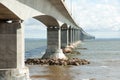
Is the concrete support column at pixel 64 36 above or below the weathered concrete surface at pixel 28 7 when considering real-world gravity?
below

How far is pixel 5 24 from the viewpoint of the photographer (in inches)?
1206

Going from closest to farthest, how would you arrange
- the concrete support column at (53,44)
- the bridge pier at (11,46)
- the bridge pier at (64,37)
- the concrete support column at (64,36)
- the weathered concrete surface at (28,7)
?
the weathered concrete surface at (28,7)
the bridge pier at (11,46)
the concrete support column at (53,44)
the bridge pier at (64,37)
the concrete support column at (64,36)

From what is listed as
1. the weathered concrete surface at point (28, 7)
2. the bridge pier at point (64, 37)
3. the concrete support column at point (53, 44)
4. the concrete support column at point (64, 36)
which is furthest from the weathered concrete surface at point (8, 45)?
the concrete support column at point (64, 36)

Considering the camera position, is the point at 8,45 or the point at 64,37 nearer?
the point at 8,45

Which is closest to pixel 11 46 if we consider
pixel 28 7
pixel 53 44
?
pixel 28 7

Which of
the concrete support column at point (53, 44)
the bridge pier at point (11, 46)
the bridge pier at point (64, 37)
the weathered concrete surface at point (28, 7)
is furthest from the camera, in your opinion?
the bridge pier at point (64, 37)

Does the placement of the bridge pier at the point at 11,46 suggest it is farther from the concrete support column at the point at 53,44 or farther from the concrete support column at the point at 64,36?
the concrete support column at the point at 64,36

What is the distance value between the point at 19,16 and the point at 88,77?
1272cm

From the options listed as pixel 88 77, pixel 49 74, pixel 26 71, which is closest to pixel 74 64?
pixel 49 74

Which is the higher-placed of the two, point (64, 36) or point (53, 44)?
point (64, 36)

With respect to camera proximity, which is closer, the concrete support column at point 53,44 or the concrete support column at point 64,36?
the concrete support column at point 53,44

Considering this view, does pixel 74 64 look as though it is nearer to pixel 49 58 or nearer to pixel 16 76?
pixel 49 58

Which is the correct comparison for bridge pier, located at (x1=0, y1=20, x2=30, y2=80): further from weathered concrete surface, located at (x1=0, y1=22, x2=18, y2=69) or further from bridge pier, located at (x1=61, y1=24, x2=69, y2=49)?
bridge pier, located at (x1=61, y1=24, x2=69, y2=49)

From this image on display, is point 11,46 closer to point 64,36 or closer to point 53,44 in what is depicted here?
point 53,44
